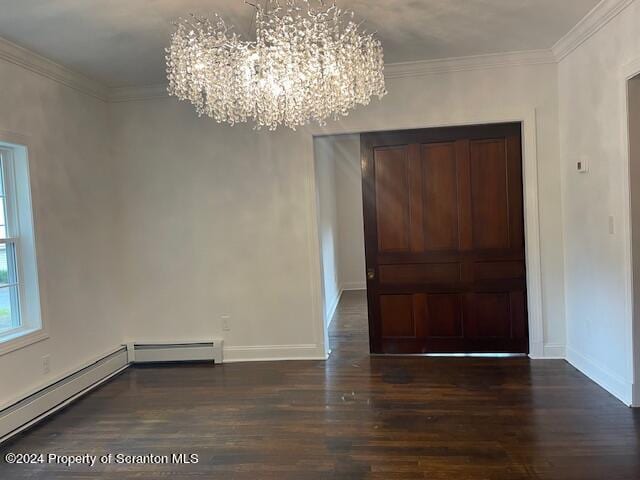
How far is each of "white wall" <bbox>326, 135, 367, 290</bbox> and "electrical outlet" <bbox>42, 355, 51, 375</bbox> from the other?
5460 mm

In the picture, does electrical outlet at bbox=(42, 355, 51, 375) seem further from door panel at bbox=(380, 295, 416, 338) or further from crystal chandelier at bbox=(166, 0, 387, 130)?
door panel at bbox=(380, 295, 416, 338)

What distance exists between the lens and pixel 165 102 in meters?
4.44

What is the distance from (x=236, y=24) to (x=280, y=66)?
959 millimetres

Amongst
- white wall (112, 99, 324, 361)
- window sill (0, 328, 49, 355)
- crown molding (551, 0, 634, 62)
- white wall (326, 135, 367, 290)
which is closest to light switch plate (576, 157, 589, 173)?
crown molding (551, 0, 634, 62)

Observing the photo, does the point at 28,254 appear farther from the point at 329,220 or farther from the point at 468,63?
the point at 329,220

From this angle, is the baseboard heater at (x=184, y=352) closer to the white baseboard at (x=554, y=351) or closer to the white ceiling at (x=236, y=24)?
the white ceiling at (x=236, y=24)

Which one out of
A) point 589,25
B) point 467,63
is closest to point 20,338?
point 467,63

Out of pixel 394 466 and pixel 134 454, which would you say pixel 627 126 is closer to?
pixel 394 466

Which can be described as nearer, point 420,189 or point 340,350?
point 420,189

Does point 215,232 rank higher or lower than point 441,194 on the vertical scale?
lower

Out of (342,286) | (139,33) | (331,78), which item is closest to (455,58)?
(331,78)

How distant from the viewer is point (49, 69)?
12.0ft

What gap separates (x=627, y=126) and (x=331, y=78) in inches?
76.3

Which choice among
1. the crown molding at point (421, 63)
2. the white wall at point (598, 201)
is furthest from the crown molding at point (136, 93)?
the white wall at point (598, 201)
